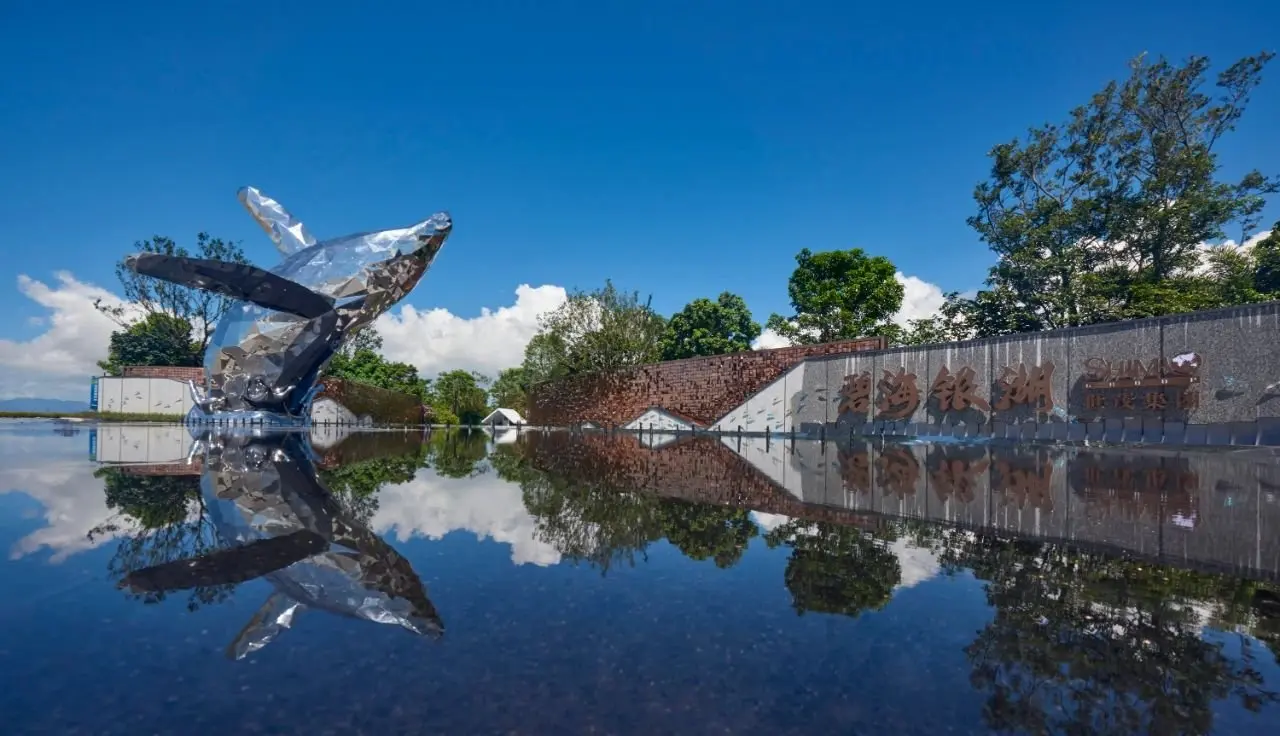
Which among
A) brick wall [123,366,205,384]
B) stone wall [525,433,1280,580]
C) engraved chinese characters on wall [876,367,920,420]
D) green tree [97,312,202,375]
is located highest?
green tree [97,312,202,375]

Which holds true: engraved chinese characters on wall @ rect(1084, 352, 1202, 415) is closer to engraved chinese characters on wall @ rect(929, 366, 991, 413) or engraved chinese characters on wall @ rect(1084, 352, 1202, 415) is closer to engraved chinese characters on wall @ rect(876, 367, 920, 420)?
engraved chinese characters on wall @ rect(929, 366, 991, 413)

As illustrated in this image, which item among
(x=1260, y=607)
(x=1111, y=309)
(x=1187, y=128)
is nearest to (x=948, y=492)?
(x=1260, y=607)

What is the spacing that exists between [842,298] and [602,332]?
13525 millimetres

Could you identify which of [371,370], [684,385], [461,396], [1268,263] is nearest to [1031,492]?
[684,385]

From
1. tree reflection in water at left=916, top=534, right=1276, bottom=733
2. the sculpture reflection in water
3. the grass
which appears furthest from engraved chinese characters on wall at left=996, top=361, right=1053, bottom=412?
the grass

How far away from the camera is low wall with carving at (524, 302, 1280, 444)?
13.3m

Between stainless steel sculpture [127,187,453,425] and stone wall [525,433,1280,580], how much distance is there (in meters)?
7.12

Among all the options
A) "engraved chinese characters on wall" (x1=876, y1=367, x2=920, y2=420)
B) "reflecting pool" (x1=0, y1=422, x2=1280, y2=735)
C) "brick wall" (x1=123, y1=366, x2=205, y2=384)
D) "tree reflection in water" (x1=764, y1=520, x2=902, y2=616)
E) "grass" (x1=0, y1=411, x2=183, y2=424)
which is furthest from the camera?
"brick wall" (x1=123, y1=366, x2=205, y2=384)

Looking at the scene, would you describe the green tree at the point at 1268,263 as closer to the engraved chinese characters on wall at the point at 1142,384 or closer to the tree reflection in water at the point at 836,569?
the engraved chinese characters on wall at the point at 1142,384

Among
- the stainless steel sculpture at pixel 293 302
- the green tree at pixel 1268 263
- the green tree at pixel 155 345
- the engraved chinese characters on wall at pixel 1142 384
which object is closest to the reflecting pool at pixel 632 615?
the engraved chinese characters on wall at pixel 1142 384

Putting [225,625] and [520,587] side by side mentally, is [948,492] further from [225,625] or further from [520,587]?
[225,625]

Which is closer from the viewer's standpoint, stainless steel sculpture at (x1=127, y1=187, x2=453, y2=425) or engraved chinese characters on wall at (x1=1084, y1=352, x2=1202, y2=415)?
engraved chinese characters on wall at (x1=1084, y1=352, x2=1202, y2=415)

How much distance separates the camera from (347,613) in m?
2.98

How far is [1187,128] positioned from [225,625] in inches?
1172
